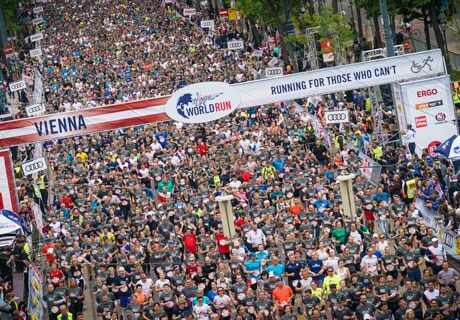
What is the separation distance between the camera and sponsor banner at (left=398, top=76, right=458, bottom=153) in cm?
3234

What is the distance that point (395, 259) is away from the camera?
23.0m

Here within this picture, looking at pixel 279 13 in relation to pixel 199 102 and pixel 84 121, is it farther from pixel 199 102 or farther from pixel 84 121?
pixel 84 121

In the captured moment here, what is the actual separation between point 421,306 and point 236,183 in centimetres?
946

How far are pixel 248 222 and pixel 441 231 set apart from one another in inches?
176

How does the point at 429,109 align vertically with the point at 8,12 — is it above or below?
below

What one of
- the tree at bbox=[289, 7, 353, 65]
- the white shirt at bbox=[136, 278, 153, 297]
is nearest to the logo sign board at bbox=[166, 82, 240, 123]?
the white shirt at bbox=[136, 278, 153, 297]

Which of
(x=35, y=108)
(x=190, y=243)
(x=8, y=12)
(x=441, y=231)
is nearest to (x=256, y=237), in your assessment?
(x=190, y=243)

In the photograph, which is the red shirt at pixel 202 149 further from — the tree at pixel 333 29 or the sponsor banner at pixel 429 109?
the tree at pixel 333 29

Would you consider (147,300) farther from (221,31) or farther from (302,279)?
(221,31)

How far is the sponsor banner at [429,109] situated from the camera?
32.3 metres

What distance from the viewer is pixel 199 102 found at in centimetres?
2833

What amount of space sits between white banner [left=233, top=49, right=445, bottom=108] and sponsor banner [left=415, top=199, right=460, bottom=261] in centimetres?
498

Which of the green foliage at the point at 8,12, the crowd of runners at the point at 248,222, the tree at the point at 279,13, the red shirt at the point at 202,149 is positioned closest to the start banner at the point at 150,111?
the crowd of runners at the point at 248,222

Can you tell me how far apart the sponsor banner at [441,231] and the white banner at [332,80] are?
4.98 m
